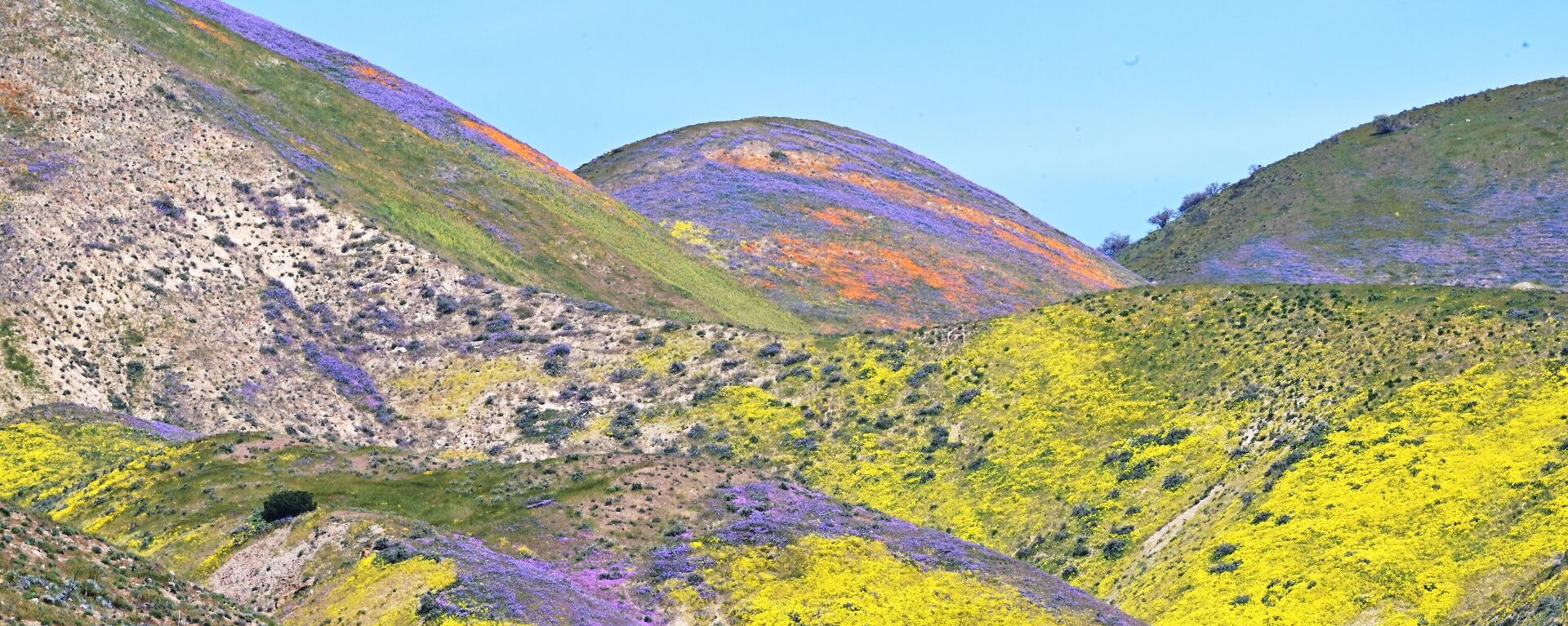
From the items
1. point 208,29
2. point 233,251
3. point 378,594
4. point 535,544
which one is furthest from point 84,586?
point 208,29

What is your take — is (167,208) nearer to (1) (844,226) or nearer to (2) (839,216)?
(1) (844,226)

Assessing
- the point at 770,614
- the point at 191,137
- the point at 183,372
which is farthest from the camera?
the point at 191,137

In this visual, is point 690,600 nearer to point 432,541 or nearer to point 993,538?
point 432,541

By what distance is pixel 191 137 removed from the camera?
287 feet

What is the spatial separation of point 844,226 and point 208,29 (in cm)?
4460

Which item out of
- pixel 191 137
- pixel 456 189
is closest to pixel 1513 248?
pixel 456 189

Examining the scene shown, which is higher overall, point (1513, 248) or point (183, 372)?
Answer: point (1513, 248)

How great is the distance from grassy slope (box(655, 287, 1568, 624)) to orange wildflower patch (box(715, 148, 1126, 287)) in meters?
46.2

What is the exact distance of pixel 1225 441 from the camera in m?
61.3

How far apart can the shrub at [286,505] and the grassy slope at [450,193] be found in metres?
39.3

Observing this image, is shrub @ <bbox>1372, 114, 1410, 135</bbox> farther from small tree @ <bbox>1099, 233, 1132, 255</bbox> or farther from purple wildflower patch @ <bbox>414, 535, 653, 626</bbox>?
purple wildflower patch @ <bbox>414, 535, 653, 626</bbox>

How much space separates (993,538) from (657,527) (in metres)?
16.6

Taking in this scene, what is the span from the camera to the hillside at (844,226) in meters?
106

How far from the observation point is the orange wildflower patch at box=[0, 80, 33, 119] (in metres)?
84.2
